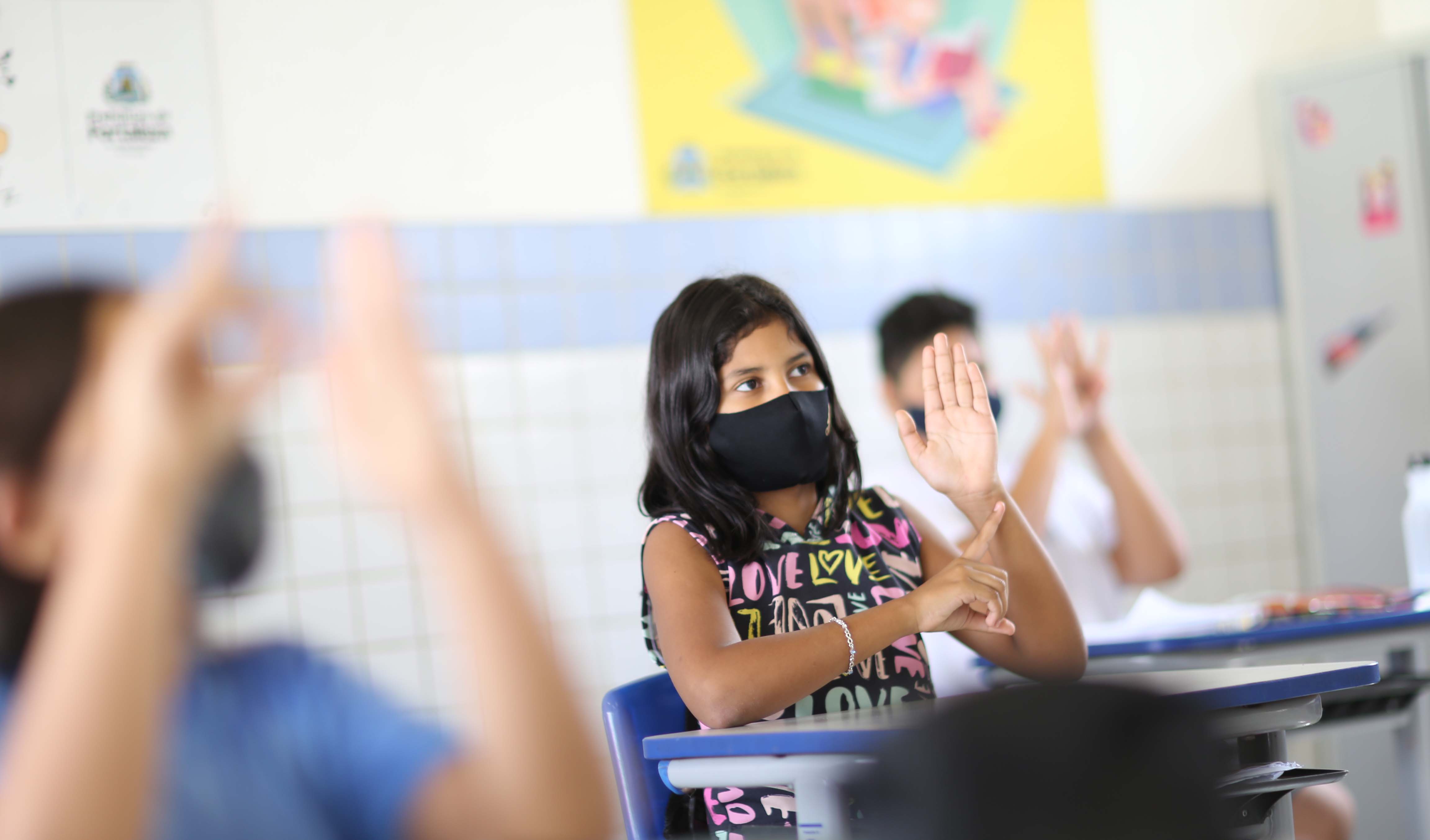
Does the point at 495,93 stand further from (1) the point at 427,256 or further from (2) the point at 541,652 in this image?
(2) the point at 541,652

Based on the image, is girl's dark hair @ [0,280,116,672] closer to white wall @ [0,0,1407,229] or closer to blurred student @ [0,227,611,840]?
blurred student @ [0,227,611,840]

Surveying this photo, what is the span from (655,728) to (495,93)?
2.05 metres

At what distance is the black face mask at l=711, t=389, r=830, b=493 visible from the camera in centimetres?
173

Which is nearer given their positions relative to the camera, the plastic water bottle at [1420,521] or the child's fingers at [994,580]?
the child's fingers at [994,580]

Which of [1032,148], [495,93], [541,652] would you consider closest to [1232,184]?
[1032,148]

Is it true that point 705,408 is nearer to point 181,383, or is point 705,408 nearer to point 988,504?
point 988,504

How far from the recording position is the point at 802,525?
5.91 feet

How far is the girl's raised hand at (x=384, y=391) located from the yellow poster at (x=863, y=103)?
9.15 feet

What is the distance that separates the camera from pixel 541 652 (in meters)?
0.57

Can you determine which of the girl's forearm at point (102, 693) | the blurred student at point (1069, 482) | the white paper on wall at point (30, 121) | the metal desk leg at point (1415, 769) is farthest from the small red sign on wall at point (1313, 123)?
the girl's forearm at point (102, 693)

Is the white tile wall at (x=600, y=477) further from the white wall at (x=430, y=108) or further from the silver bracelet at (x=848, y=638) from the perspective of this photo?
the silver bracelet at (x=848, y=638)

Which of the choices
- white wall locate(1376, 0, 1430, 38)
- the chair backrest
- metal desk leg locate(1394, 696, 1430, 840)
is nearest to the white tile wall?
the chair backrest

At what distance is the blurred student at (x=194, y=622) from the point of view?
56 cm

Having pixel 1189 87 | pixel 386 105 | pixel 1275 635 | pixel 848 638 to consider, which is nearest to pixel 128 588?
pixel 848 638
